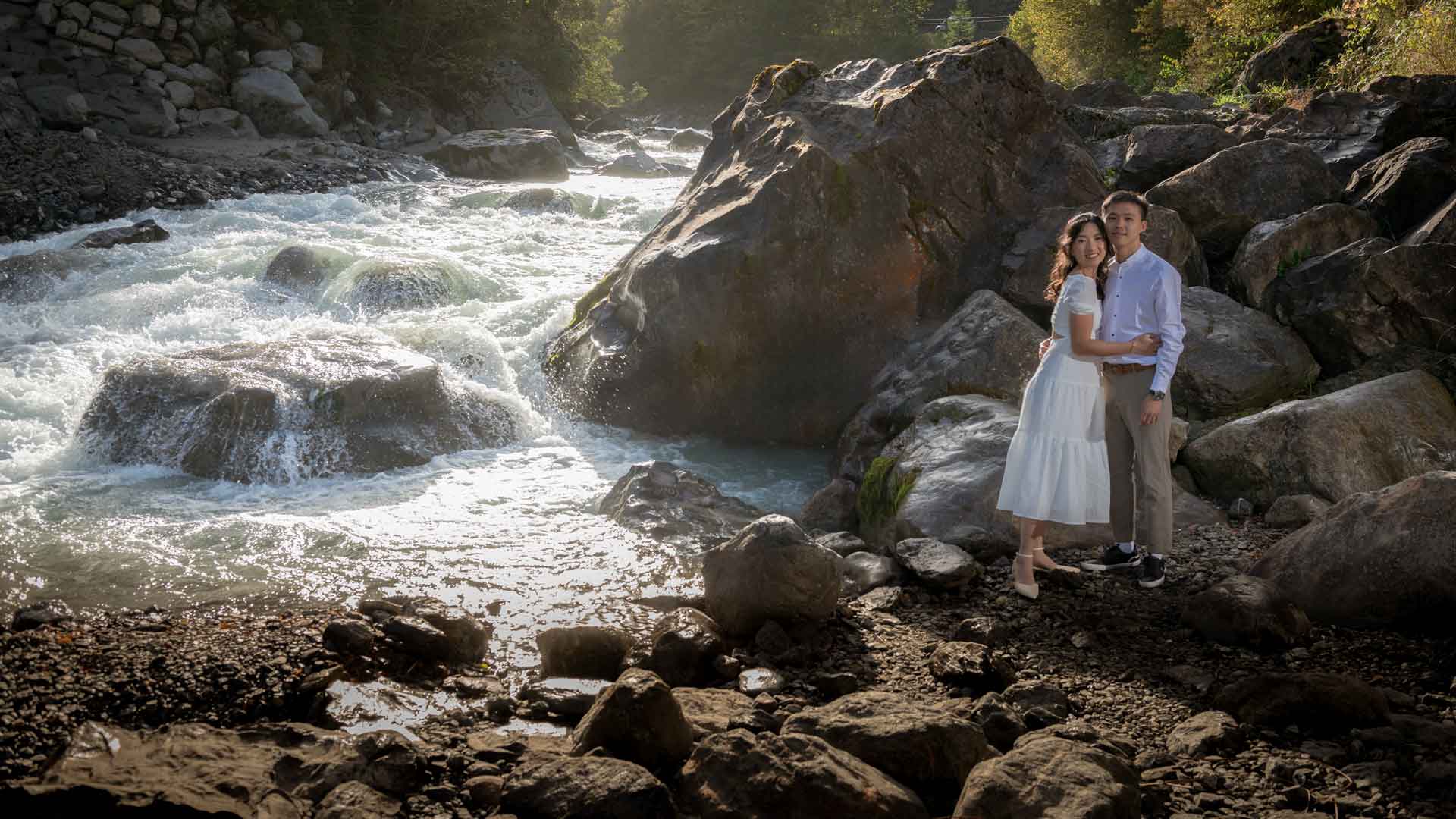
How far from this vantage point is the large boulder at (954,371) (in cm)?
739

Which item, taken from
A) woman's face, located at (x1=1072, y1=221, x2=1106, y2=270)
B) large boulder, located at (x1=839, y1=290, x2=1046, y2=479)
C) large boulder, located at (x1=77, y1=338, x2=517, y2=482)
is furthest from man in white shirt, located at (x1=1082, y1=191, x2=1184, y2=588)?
large boulder, located at (x1=77, y1=338, x2=517, y2=482)

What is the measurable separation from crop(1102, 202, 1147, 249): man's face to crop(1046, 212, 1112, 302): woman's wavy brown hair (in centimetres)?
5

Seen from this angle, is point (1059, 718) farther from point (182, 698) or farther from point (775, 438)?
point (775, 438)

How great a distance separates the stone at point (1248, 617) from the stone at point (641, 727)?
2.52 m

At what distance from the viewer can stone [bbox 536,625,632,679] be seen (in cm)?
472

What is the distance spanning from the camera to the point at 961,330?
25.6 feet

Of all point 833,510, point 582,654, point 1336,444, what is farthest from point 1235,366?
point 582,654

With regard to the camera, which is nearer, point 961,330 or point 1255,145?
point 961,330

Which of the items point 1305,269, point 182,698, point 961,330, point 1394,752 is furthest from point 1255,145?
point 182,698

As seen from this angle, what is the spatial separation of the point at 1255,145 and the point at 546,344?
6855 mm

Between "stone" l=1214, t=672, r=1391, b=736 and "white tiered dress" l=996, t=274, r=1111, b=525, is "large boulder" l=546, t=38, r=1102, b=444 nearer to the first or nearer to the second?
"white tiered dress" l=996, t=274, r=1111, b=525

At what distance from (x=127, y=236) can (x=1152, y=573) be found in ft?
45.4

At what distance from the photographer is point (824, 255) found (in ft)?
28.4

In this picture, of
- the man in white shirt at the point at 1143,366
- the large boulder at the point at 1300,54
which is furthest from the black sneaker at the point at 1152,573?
the large boulder at the point at 1300,54
